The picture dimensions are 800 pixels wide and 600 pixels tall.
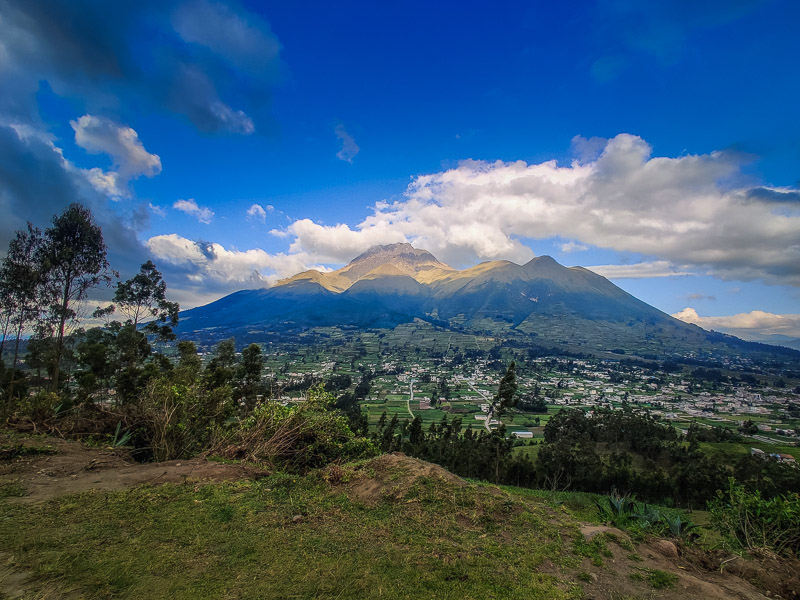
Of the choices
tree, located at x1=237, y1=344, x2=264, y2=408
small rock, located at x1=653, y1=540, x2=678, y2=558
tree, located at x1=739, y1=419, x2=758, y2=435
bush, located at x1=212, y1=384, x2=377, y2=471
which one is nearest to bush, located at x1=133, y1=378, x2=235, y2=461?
bush, located at x1=212, y1=384, x2=377, y2=471

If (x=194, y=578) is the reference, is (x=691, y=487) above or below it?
below

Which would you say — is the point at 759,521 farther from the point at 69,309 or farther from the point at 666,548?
the point at 69,309

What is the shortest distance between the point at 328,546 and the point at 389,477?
2661mm

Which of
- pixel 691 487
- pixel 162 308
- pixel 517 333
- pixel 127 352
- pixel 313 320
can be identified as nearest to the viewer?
pixel 127 352

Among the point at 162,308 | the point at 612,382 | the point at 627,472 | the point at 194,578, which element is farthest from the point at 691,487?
the point at 612,382

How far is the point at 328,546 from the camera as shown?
493 centimetres

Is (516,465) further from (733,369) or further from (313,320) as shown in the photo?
(313,320)

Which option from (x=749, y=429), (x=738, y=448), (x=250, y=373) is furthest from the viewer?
(x=749, y=429)

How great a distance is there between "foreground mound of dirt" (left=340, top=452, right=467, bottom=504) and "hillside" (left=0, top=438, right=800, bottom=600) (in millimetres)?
44

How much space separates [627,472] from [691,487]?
15.3ft

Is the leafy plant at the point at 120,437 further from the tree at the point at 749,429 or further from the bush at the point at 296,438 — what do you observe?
the tree at the point at 749,429

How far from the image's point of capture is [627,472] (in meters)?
28.9

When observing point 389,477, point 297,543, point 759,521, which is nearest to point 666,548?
point 759,521

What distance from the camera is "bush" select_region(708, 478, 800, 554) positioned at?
20.3ft
